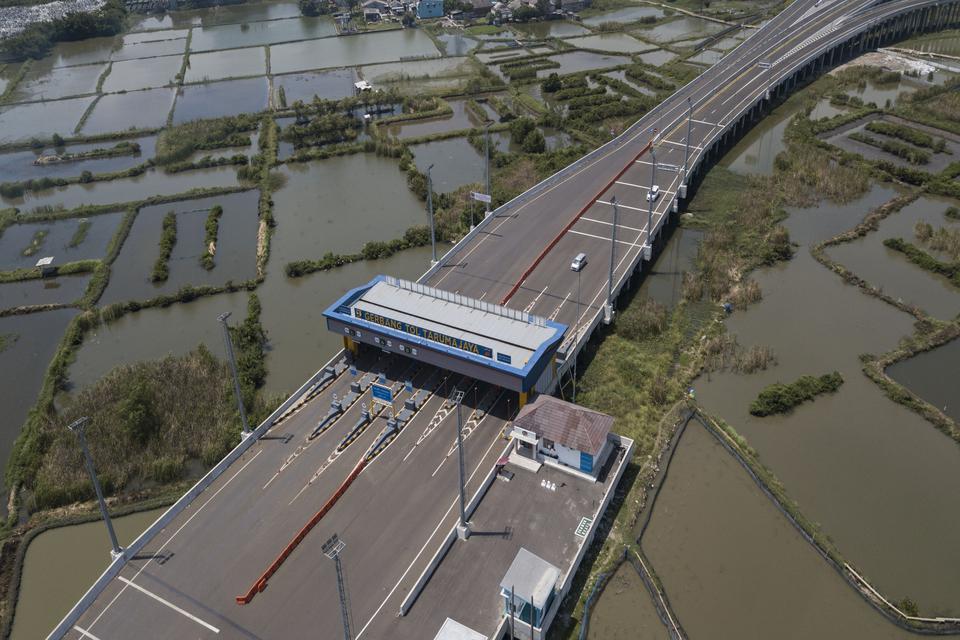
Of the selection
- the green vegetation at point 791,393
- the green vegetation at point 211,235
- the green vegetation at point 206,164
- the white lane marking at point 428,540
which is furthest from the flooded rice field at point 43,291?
the green vegetation at point 791,393

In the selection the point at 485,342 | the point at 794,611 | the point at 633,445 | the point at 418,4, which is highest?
the point at 418,4

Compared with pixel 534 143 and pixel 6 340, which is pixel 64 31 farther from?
pixel 6 340

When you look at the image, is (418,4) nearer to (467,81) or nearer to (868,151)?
(467,81)

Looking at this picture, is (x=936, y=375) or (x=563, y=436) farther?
(x=936, y=375)

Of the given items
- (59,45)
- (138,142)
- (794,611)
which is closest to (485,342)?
(794,611)

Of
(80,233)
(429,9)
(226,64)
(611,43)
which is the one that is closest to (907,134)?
(611,43)

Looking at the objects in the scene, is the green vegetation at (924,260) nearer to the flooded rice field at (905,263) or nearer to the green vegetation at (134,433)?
the flooded rice field at (905,263)

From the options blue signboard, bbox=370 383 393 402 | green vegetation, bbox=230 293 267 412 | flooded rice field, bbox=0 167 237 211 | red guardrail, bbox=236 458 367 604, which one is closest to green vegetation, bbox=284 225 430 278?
green vegetation, bbox=230 293 267 412
